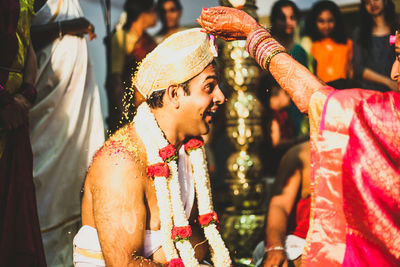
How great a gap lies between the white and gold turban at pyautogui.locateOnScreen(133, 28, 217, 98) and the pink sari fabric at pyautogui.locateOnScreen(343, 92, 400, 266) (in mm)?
→ 1084

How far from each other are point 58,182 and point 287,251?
72.7 inches

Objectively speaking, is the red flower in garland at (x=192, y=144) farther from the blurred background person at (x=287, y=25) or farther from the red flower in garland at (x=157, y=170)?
the blurred background person at (x=287, y=25)

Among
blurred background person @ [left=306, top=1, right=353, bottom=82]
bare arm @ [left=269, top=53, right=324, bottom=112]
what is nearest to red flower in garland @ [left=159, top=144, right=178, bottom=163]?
bare arm @ [left=269, top=53, right=324, bottom=112]

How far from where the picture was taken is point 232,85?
4.26 m

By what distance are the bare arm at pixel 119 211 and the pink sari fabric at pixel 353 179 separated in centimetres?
88

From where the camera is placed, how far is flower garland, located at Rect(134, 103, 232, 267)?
2.50 meters

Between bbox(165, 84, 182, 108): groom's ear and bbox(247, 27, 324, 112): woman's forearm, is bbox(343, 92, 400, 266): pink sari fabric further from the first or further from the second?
bbox(165, 84, 182, 108): groom's ear

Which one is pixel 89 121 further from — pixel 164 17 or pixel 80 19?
pixel 164 17

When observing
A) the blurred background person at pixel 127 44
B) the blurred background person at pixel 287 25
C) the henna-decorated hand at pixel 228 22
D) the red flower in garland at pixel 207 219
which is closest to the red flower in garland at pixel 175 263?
the red flower in garland at pixel 207 219

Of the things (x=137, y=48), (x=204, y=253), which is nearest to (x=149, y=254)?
(x=204, y=253)

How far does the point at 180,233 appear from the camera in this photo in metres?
2.51

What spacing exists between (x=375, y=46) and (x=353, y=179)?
281 centimetres

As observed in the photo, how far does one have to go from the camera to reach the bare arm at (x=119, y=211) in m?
2.28

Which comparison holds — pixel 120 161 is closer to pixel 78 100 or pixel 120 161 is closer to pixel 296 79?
pixel 296 79
